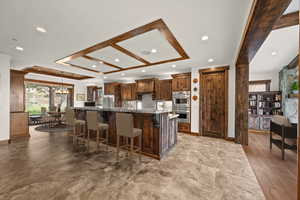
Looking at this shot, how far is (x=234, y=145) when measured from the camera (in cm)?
378

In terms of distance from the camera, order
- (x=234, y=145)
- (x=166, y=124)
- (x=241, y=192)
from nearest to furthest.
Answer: (x=241, y=192), (x=166, y=124), (x=234, y=145)

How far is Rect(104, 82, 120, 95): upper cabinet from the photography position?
745cm

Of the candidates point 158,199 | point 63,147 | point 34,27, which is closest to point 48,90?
point 63,147

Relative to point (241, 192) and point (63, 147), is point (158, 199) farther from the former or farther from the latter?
point (63, 147)

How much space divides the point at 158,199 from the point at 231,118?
12.6ft

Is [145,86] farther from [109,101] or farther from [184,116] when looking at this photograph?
[109,101]

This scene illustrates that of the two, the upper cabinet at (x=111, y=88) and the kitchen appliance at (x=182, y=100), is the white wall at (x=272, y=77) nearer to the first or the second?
the kitchen appliance at (x=182, y=100)

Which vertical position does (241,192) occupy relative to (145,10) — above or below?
below

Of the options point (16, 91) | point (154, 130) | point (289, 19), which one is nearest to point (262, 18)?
point (289, 19)

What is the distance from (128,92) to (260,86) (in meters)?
6.89

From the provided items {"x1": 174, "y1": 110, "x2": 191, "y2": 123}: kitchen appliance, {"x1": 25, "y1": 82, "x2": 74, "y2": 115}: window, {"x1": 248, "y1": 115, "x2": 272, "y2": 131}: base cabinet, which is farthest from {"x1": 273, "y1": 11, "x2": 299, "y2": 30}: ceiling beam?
{"x1": 25, "y1": 82, "x2": 74, "y2": 115}: window

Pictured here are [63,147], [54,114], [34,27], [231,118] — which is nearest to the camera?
[34,27]

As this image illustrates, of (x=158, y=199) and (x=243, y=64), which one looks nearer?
(x=158, y=199)

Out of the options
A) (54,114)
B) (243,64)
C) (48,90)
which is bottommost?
(54,114)
